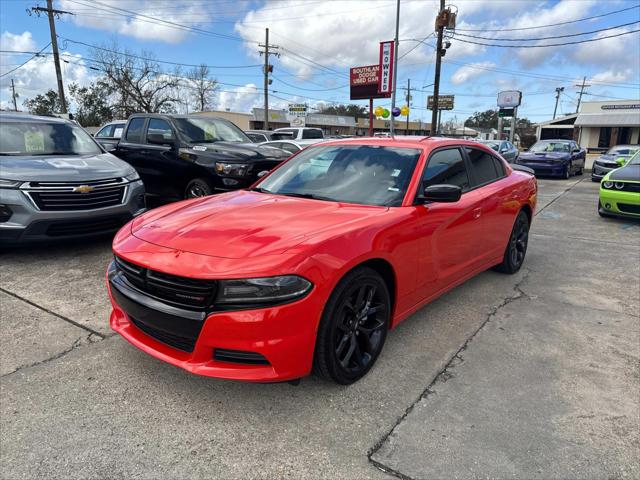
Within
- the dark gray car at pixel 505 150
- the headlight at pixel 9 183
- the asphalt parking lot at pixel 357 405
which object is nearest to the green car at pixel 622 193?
the asphalt parking lot at pixel 357 405

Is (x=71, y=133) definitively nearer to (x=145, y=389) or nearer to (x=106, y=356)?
(x=106, y=356)

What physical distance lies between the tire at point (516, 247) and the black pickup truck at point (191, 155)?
377 cm

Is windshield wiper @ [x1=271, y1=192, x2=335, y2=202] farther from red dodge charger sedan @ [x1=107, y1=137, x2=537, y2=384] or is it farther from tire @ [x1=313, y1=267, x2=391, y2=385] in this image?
tire @ [x1=313, y1=267, x2=391, y2=385]

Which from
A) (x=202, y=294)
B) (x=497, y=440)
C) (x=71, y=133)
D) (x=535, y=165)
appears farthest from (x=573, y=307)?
(x=535, y=165)

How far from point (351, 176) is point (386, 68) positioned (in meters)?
19.9

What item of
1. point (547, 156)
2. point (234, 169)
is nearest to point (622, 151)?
point (547, 156)

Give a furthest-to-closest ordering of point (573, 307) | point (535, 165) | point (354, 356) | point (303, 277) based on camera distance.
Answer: point (535, 165), point (573, 307), point (354, 356), point (303, 277)

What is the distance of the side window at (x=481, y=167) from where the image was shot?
13.8ft

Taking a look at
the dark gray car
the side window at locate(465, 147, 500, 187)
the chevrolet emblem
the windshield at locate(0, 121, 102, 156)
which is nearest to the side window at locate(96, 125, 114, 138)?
the windshield at locate(0, 121, 102, 156)

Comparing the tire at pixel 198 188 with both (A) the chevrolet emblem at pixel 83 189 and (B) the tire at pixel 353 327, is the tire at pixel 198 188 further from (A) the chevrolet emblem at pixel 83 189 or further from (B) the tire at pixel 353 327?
(B) the tire at pixel 353 327

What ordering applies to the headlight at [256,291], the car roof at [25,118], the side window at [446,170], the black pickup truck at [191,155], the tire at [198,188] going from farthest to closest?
the tire at [198,188] < the black pickup truck at [191,155] < the car roof at [25,118] < the side window at [446,170] < the headlight at [256,291]

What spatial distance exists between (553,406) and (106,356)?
2.93 meters

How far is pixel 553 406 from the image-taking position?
8.54 feet

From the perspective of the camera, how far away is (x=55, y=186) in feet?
16.2
